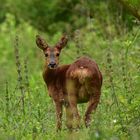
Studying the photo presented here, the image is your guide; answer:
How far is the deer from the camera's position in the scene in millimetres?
9805

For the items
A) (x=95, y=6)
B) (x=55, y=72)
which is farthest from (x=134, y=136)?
(x=95, y=6)

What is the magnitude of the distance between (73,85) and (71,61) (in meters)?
7.42

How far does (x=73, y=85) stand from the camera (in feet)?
32.7

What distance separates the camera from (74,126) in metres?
9.46

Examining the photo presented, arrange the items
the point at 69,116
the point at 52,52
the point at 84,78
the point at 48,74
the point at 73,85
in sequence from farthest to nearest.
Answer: the point at 48,74, the point at 52,52, the point at 69,116, the point at 73,85, the point at 84,78

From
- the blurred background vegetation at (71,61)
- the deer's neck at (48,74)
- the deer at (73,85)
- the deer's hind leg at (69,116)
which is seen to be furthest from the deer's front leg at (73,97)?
the deer's neck at (48,74)

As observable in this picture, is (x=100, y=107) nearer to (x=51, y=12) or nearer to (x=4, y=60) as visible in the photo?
(x=4, y=60)

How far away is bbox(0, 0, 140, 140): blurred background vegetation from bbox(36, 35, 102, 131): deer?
7.0 inches

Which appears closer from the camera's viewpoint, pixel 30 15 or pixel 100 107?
pixel 100 107

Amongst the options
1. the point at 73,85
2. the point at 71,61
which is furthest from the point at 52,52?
the point at 71,61

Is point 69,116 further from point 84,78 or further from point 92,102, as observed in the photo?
point 84,78

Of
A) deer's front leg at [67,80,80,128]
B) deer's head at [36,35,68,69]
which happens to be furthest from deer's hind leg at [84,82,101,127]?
deer's head at [36,35,68,69]

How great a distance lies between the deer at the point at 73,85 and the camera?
9.80 meters

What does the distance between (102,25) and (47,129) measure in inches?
308
